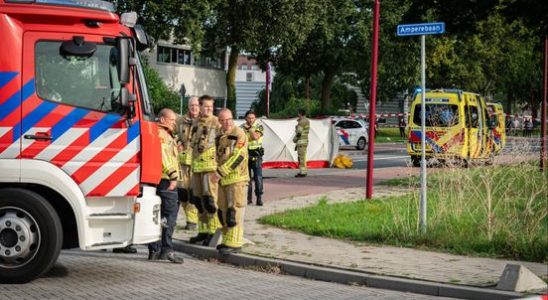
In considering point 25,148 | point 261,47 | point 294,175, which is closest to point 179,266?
point 25,148

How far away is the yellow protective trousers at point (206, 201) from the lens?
441 inches

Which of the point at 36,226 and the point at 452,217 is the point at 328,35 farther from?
the point at 36,226

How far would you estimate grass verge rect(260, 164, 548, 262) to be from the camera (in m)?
10.5

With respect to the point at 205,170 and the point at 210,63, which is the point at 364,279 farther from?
the point at 210,63

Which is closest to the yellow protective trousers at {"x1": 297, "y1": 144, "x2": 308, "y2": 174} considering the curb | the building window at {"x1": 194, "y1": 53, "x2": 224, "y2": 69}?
the curb

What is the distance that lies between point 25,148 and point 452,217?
5.94 m

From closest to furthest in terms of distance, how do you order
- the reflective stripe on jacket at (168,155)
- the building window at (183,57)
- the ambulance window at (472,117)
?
the reflective stripe on jacket at (168,155), the ambulance window at (472,117), the building window at (183,57)

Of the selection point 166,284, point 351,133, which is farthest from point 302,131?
point 351,133

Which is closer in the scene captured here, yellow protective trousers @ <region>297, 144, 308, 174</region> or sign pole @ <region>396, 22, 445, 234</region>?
sign pole @ <region>396, 22, 445, 234</region>

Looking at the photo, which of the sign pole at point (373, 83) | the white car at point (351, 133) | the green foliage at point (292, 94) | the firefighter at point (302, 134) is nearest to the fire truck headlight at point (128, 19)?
the sign pole at point (373, 83)

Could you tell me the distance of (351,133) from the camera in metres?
42.1

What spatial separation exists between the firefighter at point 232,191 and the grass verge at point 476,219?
2035 mm

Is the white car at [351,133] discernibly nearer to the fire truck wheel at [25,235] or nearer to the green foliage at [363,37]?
the green foliage at [363,37]

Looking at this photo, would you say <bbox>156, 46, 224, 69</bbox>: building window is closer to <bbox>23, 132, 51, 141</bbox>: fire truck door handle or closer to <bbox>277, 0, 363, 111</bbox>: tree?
<bbox>277, 0, 363, 111</bbox>: tree
